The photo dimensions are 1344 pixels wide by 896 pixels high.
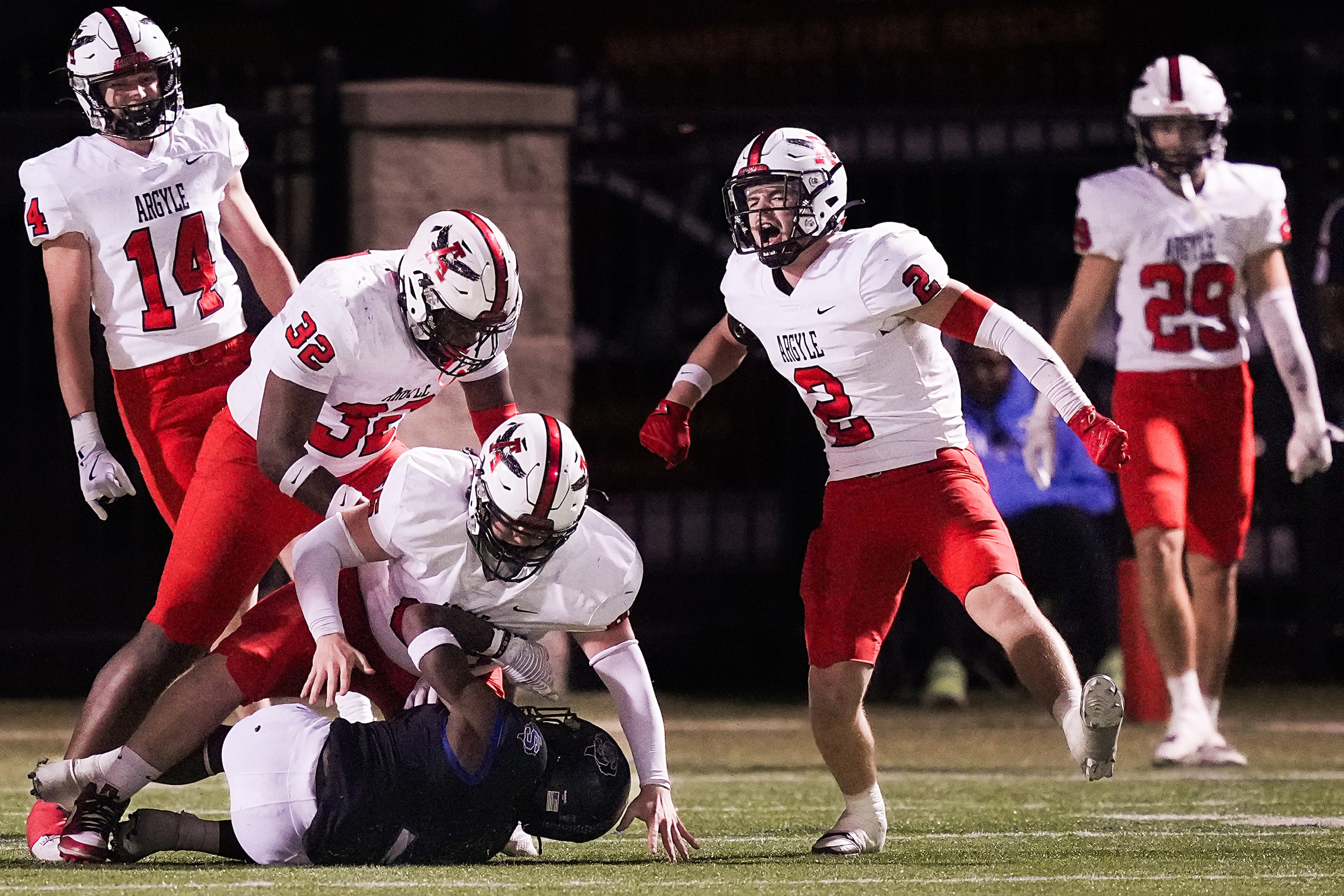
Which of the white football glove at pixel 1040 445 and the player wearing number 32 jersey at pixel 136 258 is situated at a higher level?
the player wearing number 32 jersey at pixel 136 258

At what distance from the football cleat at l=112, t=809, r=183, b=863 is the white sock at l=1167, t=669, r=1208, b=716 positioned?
3386 millimetres

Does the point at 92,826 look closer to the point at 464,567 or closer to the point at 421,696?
the point at 421,696

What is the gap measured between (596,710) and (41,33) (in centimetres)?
682

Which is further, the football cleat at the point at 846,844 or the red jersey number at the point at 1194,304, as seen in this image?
the red jersey number at the point at 1194,304

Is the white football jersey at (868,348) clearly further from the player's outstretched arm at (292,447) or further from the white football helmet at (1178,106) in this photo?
Result: the white football helmet at (1178,106)

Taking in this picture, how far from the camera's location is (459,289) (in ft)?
18.0

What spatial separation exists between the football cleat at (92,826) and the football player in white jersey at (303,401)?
25cm

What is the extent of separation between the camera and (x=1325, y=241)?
28.6ft

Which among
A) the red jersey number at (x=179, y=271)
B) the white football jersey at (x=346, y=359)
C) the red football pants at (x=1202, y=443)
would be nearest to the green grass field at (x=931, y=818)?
the red football pants at (x=1202, y=443)

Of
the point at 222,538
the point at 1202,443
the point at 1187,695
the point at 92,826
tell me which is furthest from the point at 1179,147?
the point at 92,826

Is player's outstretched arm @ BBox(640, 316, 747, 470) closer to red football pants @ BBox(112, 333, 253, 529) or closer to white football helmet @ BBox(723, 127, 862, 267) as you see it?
white football helmet @ BBox(723, 127, 862, 267)

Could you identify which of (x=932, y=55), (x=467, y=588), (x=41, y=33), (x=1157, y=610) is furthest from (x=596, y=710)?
(x=41, y=33)

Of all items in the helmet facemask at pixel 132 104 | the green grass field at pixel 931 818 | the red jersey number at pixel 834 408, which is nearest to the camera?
the green grass field at pixel 931 818

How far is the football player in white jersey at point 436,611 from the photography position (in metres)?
5.16
